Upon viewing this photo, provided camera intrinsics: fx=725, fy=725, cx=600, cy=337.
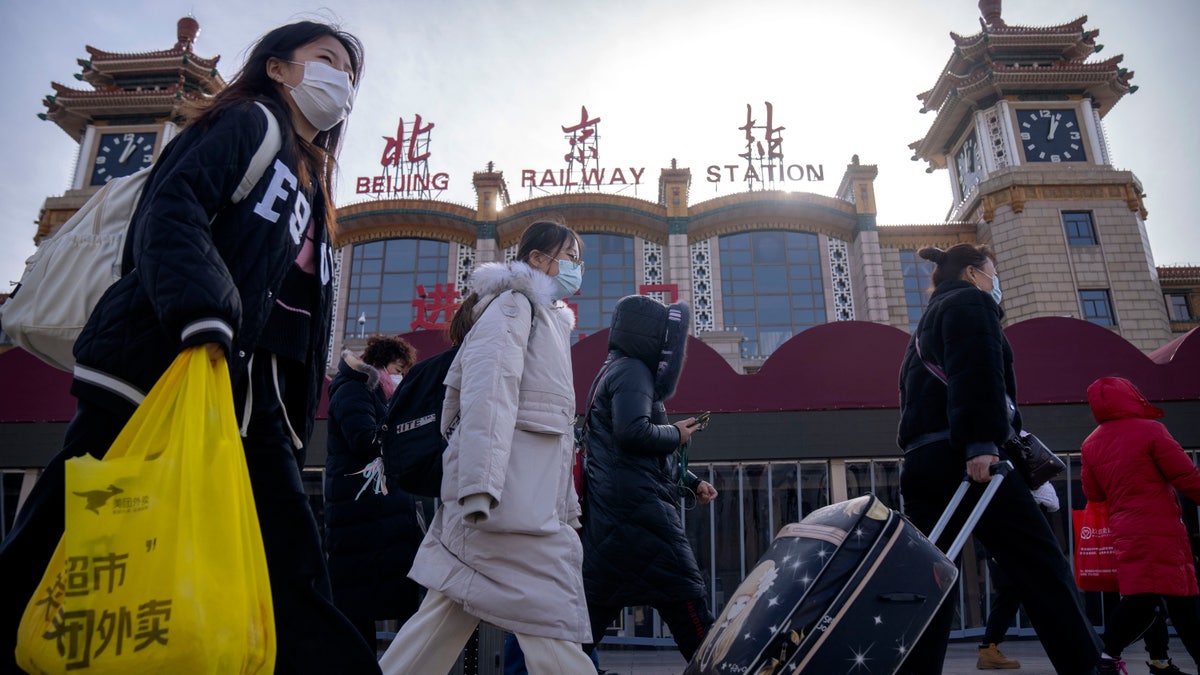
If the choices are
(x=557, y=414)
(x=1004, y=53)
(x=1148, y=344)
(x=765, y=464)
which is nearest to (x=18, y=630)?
(x=557, y=414)

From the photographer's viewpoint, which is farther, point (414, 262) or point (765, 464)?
point (414, 262)

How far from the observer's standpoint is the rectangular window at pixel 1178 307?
30.0m

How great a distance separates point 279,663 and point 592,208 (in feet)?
74.0

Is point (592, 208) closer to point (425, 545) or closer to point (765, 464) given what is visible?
point (765, 464)

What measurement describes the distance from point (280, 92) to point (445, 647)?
70.3 inches

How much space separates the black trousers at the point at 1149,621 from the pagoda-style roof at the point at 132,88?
3021 cm

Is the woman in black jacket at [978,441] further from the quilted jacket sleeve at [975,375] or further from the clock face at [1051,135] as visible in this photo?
the clock face at [1051,135]

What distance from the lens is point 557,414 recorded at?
256 cm

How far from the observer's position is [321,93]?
2121mm

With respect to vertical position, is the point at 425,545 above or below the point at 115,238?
below

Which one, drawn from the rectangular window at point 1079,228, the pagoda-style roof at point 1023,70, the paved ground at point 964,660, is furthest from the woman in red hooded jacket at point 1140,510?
the pagoda-style roof at point 1023,70

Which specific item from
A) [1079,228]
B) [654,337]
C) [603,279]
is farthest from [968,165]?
[654,337]

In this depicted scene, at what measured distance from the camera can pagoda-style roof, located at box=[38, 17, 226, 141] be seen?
26.6 metres

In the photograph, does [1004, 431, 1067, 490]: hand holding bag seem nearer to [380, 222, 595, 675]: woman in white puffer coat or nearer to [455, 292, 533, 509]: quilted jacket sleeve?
[380, 222, 595, 675]: woman in white puffer coat
